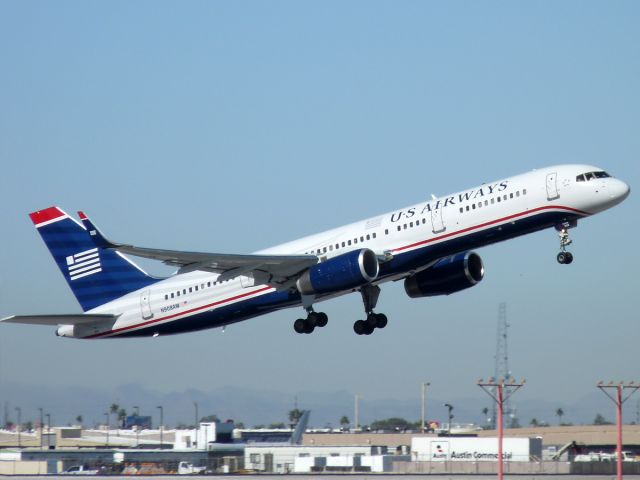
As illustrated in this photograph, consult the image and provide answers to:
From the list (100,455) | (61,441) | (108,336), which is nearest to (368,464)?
(100,455)

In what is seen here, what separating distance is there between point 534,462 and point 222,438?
31412 millimetres

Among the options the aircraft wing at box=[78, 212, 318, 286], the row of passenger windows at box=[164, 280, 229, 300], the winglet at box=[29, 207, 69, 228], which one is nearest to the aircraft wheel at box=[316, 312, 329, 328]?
the aircraft wing at box=[78, 212, 318, 286]

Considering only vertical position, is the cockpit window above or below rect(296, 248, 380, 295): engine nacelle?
above

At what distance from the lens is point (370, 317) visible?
5312 cm

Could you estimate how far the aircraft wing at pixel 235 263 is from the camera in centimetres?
4609

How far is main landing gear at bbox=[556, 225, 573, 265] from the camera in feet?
151

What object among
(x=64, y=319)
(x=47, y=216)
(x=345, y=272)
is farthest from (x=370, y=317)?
(x=47, y=216)

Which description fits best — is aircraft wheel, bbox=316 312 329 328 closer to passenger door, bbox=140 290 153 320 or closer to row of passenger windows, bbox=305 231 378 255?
row of passenger windows, bbox=305 231 378 255

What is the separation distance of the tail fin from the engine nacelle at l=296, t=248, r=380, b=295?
11.6 metres

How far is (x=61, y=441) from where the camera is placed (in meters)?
116

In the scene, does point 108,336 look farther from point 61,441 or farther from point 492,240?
point 61,441

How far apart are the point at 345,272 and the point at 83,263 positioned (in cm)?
1749

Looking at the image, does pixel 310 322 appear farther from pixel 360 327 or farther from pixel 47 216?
pixel 47 216

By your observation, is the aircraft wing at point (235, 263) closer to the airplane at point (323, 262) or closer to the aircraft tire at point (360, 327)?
the airplane at point (323, 262)
